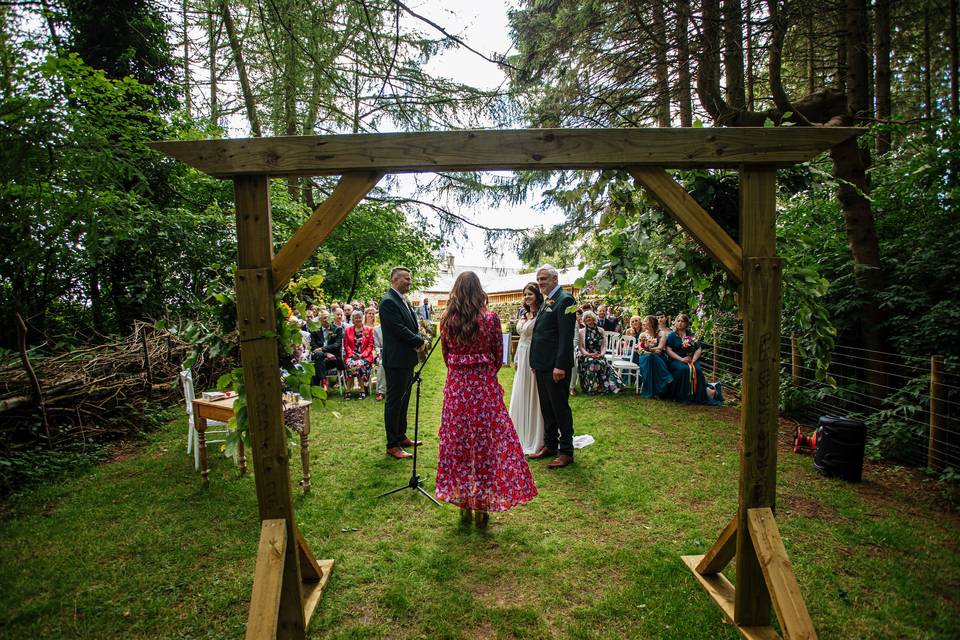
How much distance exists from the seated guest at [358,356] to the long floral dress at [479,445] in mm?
5494

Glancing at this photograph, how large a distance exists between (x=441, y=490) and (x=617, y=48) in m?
6.58

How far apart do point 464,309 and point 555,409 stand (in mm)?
2034

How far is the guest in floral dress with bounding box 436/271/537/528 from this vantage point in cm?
376

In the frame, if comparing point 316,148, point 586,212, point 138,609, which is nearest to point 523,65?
point 586,212

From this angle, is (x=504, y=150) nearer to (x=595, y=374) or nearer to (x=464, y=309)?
(x=464, y=309)

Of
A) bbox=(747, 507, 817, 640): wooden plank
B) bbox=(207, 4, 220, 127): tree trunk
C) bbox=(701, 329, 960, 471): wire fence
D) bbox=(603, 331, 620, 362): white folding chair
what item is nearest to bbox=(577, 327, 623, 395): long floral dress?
bbox=(603, 331, 620, 362): white folding chair

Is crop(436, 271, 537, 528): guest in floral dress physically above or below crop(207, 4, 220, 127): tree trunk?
below

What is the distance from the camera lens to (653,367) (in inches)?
344

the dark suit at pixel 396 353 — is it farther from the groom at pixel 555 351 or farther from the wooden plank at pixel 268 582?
the wooden plank at pixel 268 582

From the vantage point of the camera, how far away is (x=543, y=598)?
3.03 metres

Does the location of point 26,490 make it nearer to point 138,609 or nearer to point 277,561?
point 138,609

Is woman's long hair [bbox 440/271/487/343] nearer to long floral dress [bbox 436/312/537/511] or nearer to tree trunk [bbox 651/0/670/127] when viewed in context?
long floral dress [bbox 436/312/537/511]

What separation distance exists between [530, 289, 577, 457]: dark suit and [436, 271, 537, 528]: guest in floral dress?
53.6 inches

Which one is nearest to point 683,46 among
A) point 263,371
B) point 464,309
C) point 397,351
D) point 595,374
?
point 464,309
